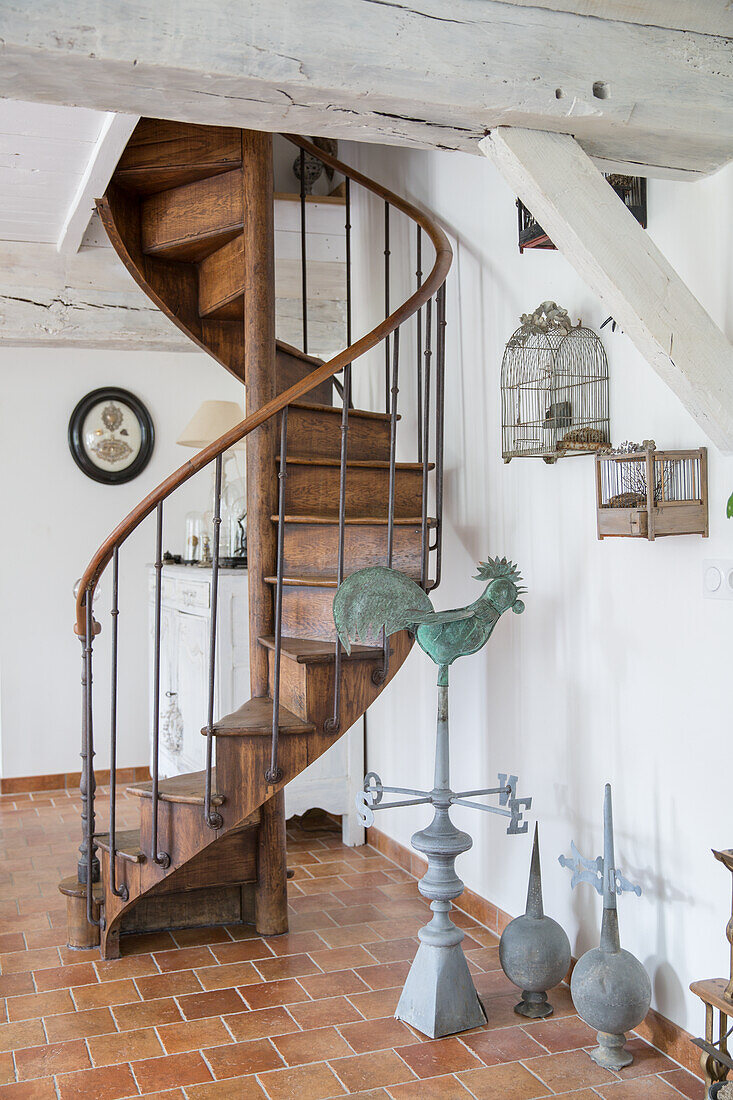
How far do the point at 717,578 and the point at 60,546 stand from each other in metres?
4.22

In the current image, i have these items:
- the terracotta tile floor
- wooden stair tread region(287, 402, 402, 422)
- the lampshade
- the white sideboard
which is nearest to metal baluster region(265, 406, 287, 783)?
wooden stair tread region(287, 402, 402, 422)

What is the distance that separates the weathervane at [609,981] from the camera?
269 cm

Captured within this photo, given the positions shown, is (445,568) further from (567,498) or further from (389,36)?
(389,36)

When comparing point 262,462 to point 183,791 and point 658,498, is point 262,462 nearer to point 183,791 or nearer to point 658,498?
point 183,791

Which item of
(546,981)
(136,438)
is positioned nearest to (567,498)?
(546,981)

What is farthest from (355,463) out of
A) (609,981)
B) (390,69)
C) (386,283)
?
(609,981)

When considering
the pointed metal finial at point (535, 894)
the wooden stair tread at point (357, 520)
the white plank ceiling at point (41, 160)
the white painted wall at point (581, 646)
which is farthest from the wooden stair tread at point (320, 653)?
the white plank ceiling at point (41, 160)

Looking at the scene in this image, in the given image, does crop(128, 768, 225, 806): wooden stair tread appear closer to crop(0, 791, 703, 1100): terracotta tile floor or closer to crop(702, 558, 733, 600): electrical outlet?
crop(0, 791, 703, 1100): terracotta tile floor

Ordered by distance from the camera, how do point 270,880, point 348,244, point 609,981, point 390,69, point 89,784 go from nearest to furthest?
point 390,69 < point 609,981 < point 89,784 < point 270,880 < point 348,244

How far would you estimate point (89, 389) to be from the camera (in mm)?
5914

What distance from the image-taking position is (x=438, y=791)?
3.06 m

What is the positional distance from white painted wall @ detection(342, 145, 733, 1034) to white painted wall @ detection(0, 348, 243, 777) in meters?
2.12

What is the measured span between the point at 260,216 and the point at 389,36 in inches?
69.5

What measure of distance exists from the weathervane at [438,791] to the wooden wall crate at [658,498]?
0.42 meters
